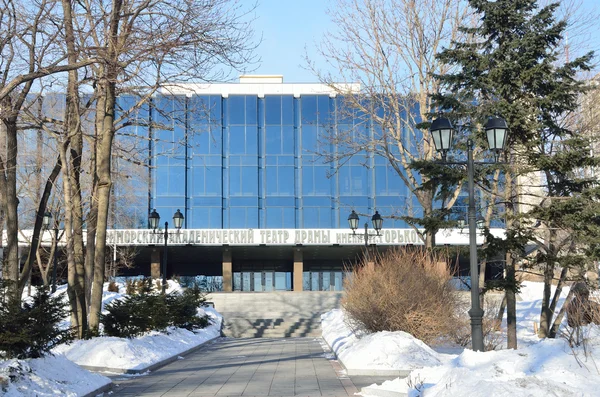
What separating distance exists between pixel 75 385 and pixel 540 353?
7083 millimetres

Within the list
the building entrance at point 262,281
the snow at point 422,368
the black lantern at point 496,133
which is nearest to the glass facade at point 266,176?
the building entrance at point 262,281

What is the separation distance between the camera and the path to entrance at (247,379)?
12.2 metres

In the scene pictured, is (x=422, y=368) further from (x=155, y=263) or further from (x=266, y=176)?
(x=266, y=176)

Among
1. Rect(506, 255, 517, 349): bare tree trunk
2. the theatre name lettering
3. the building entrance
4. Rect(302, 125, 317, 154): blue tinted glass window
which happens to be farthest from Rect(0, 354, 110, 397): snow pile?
the building entrance

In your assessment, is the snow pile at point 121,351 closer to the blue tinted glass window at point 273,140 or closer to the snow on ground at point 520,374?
the snow on ground at point 520,374

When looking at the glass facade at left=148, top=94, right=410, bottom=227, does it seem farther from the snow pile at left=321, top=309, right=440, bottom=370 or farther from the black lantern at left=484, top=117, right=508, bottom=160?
the black lantern at left=484, top=117, right=508, bottom=160

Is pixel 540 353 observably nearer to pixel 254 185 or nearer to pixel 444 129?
pixel 444 129

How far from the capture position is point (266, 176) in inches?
2336

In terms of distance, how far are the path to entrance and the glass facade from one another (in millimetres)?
37755

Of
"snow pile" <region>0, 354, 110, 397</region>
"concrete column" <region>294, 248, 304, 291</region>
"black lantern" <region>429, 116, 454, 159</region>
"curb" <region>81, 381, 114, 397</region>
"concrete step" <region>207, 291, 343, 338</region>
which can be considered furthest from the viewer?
"concrete column" <region>294, 248, 304, 291</region>

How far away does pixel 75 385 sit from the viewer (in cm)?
1148

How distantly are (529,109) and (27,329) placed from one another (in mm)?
14051

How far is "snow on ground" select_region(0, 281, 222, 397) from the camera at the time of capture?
10.4 meters

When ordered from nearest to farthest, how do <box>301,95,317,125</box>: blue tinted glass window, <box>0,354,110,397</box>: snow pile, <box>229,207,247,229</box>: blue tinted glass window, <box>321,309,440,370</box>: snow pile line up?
1. <box>0,354,110,397</box>: snow pile
2. <box>321,309,440,370</box>: snow pile
3. <box>229,207,247,229</box>: blue tinted glass window
4. <box>301,95,317,125</box>: blue tinted glass window
